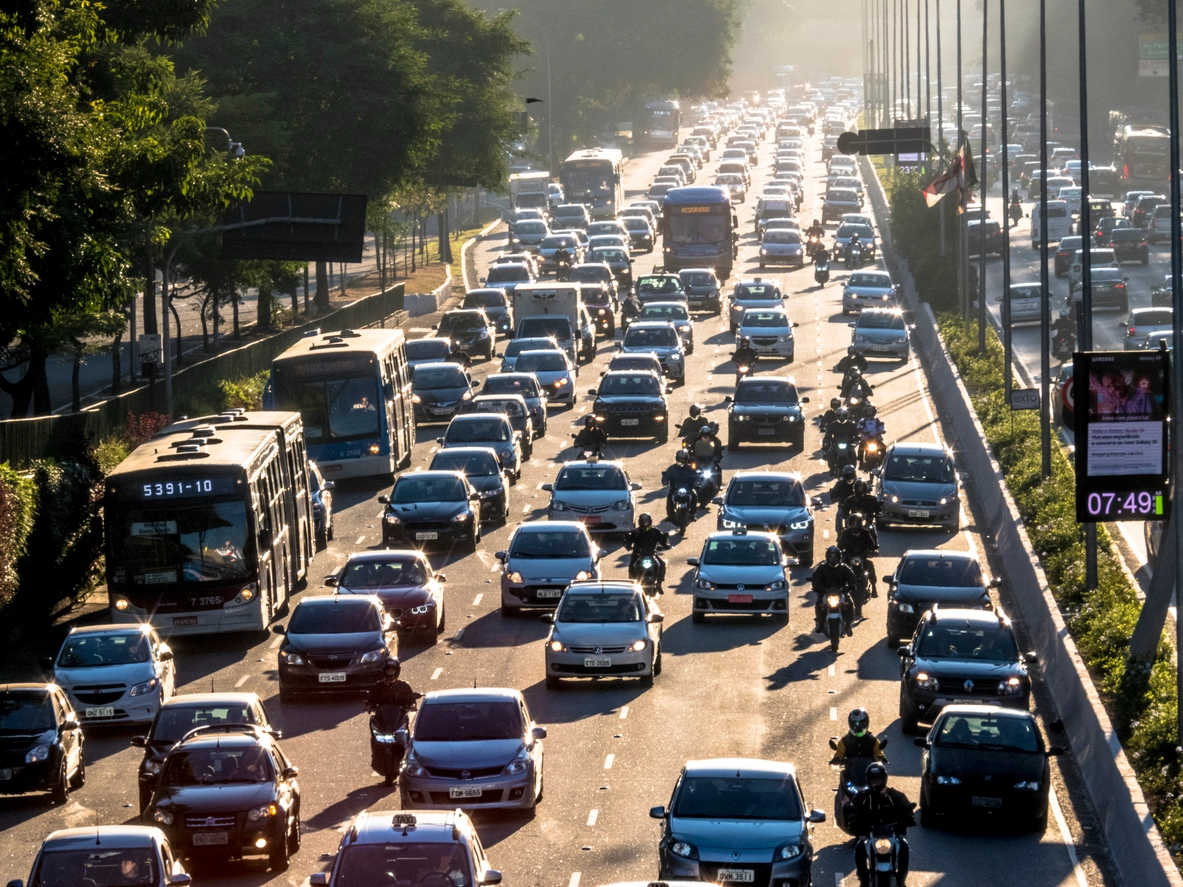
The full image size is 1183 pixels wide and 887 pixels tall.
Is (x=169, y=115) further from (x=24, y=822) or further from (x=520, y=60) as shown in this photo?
(x=520, y=60)

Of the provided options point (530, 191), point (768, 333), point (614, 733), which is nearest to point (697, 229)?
point (768, 333)

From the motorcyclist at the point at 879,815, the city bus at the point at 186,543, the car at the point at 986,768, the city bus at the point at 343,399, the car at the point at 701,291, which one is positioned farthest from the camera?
the car at the point at 701,291

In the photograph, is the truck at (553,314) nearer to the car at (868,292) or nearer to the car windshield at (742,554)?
the car at (868,292)

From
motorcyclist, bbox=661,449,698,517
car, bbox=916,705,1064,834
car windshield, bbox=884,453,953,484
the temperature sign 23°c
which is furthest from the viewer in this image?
car windshield, bbox=884,453,953,484

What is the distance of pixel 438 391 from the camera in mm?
54406

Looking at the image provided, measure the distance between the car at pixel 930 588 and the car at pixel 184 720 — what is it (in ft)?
36.1

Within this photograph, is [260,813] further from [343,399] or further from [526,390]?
[526,390]

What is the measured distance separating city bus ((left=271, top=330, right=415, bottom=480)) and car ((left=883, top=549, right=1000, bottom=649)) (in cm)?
1648

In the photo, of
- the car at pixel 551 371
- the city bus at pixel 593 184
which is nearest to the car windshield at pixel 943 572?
the car at pixel 551 371

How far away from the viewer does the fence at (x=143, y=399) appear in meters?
36.2

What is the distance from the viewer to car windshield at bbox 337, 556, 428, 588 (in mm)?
31562

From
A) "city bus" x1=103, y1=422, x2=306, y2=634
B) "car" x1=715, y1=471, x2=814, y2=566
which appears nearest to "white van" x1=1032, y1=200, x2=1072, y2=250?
"car" x1=715, y1=471, x2=814, y2=566

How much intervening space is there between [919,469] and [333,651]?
53.0 ft

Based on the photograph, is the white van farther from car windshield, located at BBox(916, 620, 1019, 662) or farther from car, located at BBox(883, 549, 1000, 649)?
car windshield, located at BBox(916, 620, 1019, 662)
